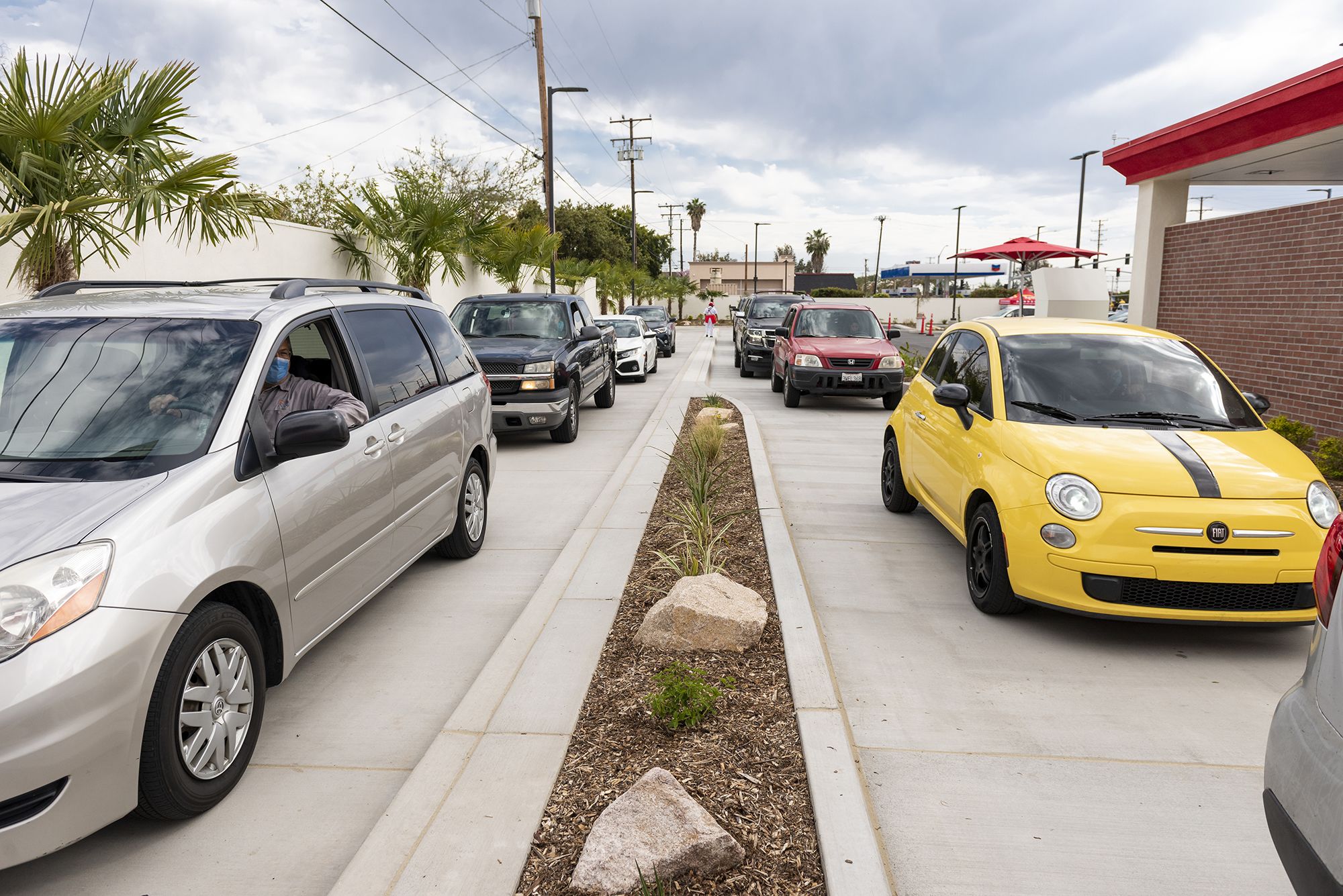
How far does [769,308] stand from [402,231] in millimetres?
8787

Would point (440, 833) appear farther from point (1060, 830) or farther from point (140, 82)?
point (140, 82)

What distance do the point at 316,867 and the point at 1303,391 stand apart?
34.0 ft

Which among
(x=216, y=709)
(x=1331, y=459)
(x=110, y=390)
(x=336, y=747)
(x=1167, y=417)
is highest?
(x=110, y=390)

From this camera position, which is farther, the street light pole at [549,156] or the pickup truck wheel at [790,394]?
the street light pole at [549,156]

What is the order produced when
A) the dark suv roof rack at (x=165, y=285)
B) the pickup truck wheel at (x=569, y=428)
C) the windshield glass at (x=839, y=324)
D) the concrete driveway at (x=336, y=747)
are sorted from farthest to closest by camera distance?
the windshield glass at (x=839, y=324)
the pickup truck wheel at (x=569, y=428)
the dark suv roof rack at (x=165, y=285)
the concrete driveway at (x=336, y=747)

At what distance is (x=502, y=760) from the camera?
350 cm

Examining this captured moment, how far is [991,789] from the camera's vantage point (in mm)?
3412

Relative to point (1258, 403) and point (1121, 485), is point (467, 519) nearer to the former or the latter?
point (1121, 485)

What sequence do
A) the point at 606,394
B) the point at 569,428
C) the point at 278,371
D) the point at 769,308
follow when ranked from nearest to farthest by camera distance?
the point at 278,371 → the point at 569,428 → the point at 606,394 → the point at 769,308

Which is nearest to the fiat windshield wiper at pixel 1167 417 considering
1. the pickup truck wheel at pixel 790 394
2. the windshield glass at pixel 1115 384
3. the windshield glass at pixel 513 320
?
A: the windshield glass at pixel 1115 384

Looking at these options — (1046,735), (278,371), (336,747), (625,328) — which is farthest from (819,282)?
(336,747)

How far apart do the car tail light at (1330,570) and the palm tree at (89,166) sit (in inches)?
283

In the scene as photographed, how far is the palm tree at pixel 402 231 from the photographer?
1656 centimetres

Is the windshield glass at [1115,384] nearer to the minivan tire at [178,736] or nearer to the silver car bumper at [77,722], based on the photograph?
the minivan tire at [178,736]
